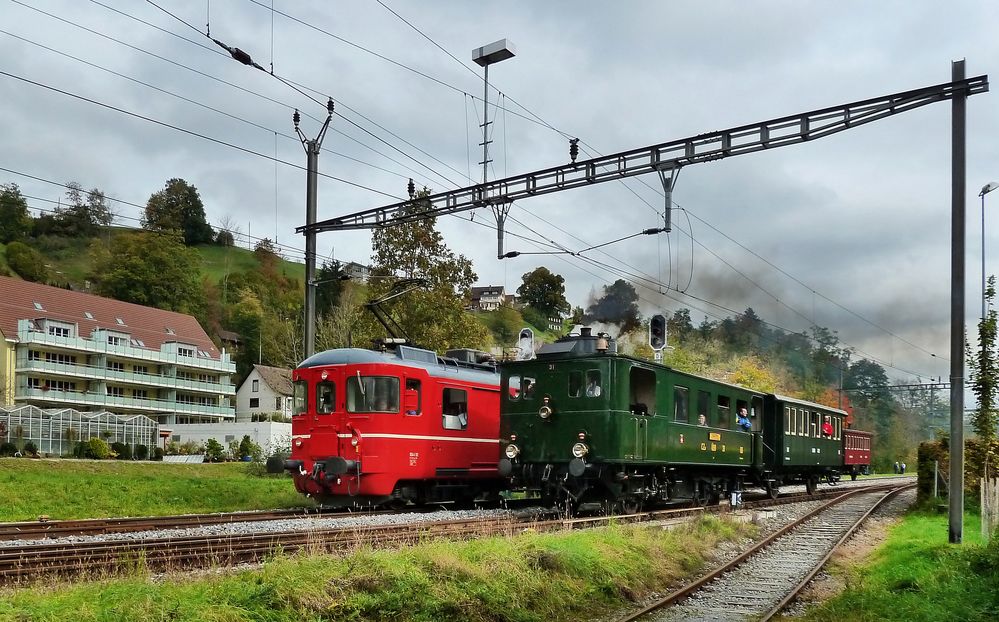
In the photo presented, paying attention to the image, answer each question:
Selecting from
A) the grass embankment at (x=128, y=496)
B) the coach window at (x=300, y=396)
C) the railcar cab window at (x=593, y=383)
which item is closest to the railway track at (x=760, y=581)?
the railcar cab window at (x=593, y=383)

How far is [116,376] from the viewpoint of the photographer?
63.0m

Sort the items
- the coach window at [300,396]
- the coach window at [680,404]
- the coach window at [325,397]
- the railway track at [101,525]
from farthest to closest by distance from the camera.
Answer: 1. the coach window at [680,404]
2. the coach window at [300,396]
3. the coach window at [325,397]
4. the railway track at [101,525]

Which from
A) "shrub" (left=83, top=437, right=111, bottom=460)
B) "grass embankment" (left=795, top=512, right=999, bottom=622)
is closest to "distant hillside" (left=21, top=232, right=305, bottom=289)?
"shrub" (left=83, top=437, right=111, bottom=460)

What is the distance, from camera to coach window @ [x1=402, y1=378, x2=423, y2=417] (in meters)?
18.6

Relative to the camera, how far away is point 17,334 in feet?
189

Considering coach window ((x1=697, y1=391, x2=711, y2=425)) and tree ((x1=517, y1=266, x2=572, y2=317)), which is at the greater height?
tree ((x1=517, y1=266, x2=572, y2=317))

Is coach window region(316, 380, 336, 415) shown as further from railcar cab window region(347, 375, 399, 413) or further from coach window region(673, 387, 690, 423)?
coach window region(673, 387, 690, 423)

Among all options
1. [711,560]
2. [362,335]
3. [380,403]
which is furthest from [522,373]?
[362,335]

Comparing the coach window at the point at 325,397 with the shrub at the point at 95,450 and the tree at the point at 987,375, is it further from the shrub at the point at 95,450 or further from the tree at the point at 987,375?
the shrub at the point at 95,450

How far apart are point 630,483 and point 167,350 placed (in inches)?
2192

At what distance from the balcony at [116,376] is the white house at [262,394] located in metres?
3.05

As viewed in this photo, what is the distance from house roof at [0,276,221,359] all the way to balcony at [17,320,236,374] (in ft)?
3.29

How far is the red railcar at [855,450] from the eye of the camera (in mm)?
39781

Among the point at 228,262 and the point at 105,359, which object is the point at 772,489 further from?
the point at 228,262
